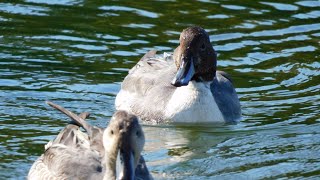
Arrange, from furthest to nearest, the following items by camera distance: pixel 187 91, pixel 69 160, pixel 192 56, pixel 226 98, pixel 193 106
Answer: pixel 226 98 < pixel 187 91 < pixel 193 106 < pixel 192 56 < pixel 69 160

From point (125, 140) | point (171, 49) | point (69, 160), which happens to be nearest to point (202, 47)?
point (171, 49)

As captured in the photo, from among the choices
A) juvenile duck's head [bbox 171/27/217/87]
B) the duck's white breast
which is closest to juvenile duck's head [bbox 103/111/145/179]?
juvenile duck's head [bbox 171/27/217/87]

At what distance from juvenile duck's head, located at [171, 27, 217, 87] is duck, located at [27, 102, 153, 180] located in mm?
2371

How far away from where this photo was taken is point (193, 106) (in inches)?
614

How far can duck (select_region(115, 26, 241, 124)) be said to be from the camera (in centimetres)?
1533

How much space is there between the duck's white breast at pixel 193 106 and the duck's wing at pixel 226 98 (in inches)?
4.6

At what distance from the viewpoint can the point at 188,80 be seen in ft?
49.5

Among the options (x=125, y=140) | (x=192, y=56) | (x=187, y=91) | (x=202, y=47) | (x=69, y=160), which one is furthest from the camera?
(x=187, y=91)

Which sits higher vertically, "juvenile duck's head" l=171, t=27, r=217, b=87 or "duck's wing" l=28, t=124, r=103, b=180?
"juvenile duck's head" l=171, t=27, r=217, b=87

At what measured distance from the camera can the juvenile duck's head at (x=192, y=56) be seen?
15172 mm

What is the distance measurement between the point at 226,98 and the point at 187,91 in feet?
1.86

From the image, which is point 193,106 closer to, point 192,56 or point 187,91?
point 187,91

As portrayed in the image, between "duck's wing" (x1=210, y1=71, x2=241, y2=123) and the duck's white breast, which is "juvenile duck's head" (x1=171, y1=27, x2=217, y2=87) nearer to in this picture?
the duck's white breast

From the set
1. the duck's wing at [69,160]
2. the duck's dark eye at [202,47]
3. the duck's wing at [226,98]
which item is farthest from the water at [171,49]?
the duck's dark eye at [202,47]
